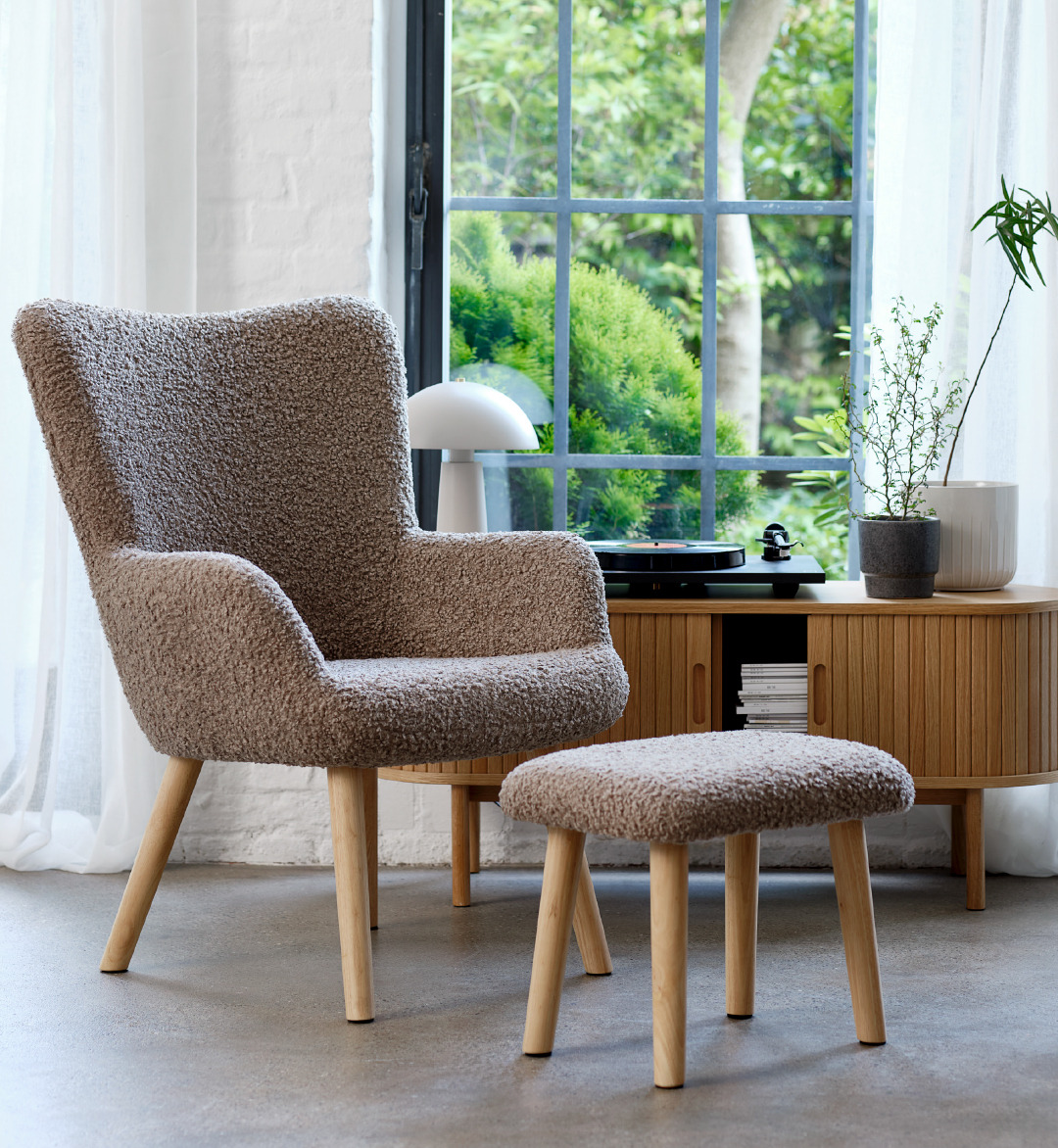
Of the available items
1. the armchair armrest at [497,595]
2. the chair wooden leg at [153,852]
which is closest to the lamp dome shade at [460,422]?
the armchair armrest at [497,595]

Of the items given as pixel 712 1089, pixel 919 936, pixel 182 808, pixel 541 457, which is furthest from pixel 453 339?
pixel 712 1089

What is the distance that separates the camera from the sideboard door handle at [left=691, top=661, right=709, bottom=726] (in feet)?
7.14

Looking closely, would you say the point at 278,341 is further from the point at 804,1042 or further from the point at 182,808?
the point at 804,1042

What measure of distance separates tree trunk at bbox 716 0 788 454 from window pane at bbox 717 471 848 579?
8 cm

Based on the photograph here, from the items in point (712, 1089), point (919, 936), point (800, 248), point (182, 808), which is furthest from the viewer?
point (800, 248)

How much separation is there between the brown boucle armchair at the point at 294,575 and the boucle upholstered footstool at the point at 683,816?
17 cm

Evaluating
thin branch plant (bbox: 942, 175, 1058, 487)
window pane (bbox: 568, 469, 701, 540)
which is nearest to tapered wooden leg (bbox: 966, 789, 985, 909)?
thin branch plant (bbox: 942, 175, 1058, 487)

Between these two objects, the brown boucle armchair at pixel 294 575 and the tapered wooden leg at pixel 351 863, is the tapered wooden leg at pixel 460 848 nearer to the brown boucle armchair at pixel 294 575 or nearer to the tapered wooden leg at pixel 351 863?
the brown boucle armchair at pixel 294 575

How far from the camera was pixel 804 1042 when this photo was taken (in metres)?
1.62

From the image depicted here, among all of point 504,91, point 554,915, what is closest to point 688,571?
point 554,915

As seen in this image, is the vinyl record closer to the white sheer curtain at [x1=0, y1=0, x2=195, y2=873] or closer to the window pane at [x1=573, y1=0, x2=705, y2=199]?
the window pane at [x1=573, y1=0, x2=705, y2=199]

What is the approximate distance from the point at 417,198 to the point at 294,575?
0.88 metres

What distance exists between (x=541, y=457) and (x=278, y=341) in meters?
0.72

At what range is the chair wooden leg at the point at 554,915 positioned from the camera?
1.54m
